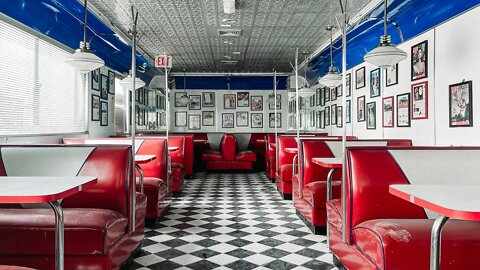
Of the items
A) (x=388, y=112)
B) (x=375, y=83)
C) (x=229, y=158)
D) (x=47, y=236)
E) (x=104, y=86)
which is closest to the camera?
(x=47, y=236)

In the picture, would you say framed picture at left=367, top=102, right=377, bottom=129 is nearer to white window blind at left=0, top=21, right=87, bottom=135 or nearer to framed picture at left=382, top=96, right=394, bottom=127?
framed picture at left=382, top=96, right=394, bottom=127

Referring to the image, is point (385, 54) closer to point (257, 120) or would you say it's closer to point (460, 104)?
point (460, 104)

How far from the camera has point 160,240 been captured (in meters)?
4.44

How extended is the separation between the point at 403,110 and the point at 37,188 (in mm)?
5709

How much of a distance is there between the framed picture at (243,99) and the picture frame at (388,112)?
26.7 ft

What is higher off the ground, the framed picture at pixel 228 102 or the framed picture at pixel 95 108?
the framed picture at pixel 228 102

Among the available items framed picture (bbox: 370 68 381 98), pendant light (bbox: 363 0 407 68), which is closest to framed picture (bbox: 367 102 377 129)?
framed picture (bbox: 370 68 381 98)

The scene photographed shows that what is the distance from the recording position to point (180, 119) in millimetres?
14922

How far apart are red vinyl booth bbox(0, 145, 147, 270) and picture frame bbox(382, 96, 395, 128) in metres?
4.63

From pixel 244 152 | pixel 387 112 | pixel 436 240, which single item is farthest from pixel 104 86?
pixel 436 240

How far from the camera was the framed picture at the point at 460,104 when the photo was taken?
15.3ft

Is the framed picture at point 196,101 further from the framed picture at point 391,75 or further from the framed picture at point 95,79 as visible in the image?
the framed picture at point 391,75

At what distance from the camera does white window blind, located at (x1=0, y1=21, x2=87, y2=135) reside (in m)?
5.10

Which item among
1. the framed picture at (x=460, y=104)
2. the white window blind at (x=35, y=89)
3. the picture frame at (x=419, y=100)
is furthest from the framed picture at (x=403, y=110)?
the white window blind at (x=35, y=89)
